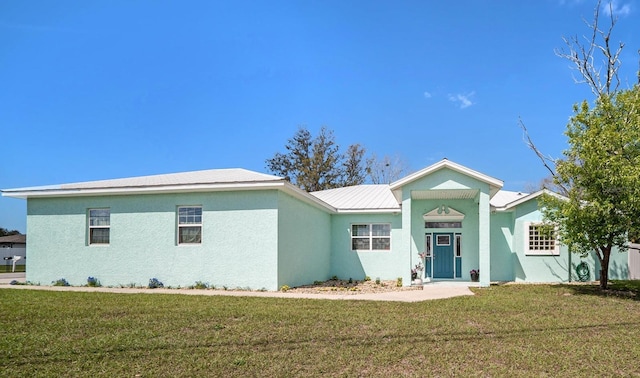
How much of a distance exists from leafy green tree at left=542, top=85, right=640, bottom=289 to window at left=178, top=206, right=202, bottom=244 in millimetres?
11301

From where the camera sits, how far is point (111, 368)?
592cm

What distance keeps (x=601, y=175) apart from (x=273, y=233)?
978cm

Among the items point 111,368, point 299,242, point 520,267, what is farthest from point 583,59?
point 111,368

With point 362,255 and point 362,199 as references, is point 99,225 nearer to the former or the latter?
point 362,255

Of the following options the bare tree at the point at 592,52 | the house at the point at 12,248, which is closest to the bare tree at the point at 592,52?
the bare tree at the point at 592,52

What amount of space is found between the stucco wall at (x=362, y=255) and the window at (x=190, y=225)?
6.83 meters

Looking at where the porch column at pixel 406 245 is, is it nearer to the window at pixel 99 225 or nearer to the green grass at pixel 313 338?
the green grass at pixel 313 338

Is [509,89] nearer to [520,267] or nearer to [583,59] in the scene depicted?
[583,59]

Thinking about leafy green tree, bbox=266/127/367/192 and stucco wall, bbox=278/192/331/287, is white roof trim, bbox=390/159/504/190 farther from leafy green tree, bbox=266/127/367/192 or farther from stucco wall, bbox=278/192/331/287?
leafy green tree, bbox=266/127/367/192

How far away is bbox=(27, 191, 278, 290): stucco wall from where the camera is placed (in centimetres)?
1437

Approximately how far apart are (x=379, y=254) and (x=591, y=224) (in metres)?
8.33

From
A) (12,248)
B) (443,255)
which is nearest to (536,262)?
(443,255)

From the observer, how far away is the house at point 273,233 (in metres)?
14.6

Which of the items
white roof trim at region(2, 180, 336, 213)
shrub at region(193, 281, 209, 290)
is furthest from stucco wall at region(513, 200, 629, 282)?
shrub at region(193, 281, 209, 290)
